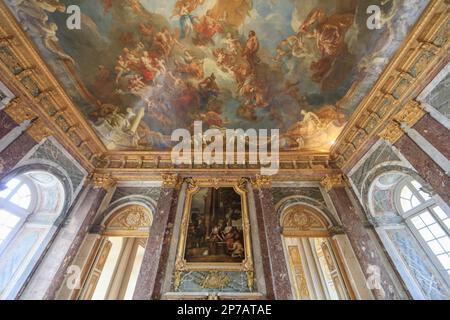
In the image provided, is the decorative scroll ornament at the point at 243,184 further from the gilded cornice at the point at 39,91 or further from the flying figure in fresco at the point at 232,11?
the gilded cornice at the point at 39,91

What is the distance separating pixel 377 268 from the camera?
21.0 feet

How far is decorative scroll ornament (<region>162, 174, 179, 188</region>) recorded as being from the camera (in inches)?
345

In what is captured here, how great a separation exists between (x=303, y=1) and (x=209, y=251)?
28.0 feet

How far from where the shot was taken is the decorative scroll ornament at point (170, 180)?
876 centimetres

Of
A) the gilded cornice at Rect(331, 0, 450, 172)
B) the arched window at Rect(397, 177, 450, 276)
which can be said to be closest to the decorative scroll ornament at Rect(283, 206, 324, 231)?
the arched window at Rect(397, 177, 450, 276)

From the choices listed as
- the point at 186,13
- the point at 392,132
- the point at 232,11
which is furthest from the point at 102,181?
the point at 392,132

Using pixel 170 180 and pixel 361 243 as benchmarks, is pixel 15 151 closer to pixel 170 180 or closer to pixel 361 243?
pixel 170 180

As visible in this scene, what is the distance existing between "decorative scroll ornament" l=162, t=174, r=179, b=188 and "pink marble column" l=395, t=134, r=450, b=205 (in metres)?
7.97

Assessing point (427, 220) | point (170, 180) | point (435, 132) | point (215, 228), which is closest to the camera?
point (435, 132)

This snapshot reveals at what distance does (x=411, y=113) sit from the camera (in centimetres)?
620

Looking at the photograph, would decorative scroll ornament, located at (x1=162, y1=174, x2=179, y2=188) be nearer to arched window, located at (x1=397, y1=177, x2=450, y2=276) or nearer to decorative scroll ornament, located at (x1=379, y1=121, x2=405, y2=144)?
decorative scroll ornament, located at (x1=379, y1=121, x2=405, y2=144)

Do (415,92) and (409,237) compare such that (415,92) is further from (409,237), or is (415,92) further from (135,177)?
(135,177)

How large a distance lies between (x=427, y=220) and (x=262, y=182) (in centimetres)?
541
